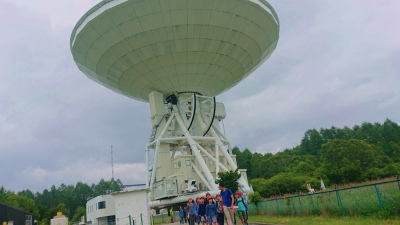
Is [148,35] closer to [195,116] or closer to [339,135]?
[195,116]

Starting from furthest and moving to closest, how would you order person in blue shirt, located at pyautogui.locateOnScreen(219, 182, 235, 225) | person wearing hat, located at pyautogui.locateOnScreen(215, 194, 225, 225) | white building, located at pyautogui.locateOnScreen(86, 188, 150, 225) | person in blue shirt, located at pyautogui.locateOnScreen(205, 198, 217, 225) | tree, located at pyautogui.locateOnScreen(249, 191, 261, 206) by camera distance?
tree, located at pyautogui.locateOnScreen(249, 191, 261, 206)
white building, located at pyautogui.locateOnScreen(86, 188, 150, 225)
person in blue shirt, located at pyautogui.locateOnScreen(205, 198, 217, 225)
person wearing hat, located at pyautogui.locateOnScreen(215, 194, 225, 225)
person in blue shirt, located at pyautogui.locateOnScreen(219, 182, 235, 225)

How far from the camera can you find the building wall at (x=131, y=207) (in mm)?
13281

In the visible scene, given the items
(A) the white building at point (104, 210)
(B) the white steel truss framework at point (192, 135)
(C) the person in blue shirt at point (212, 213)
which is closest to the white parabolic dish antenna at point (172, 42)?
(B) the white steel truss framework at point (192, 135)

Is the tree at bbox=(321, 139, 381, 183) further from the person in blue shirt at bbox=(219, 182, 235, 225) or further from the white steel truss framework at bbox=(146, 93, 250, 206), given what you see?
the person in blue shirt at bbox=(219, 182, 235, 225)

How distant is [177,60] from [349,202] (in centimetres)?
1591

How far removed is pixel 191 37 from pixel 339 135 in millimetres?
90705

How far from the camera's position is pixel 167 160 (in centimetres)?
2736

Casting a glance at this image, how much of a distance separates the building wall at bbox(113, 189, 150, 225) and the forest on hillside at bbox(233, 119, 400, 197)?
1058 inches

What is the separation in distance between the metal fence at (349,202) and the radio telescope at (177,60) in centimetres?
1006

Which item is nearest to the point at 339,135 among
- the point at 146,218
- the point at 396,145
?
the point at 396,145

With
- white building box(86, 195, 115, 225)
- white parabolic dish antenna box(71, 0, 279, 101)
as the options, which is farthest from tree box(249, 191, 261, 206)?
white building box(86, 195, 115, 225)

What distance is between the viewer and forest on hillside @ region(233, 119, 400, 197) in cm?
4103

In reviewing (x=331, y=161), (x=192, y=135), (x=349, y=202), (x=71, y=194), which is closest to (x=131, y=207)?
(x=349, y=202)

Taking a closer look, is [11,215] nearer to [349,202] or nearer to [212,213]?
[212,213]
